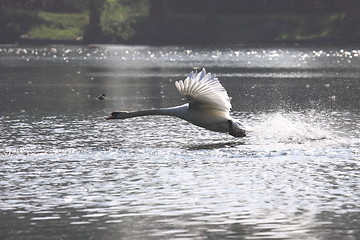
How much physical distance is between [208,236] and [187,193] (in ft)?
10.6

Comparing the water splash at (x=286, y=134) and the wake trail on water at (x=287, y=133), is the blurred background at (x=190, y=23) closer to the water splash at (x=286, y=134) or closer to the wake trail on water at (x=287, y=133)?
the wake trail on water at (x=287, y=133)

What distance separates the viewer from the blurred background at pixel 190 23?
400 feet

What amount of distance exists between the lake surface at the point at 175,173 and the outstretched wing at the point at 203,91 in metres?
1.06

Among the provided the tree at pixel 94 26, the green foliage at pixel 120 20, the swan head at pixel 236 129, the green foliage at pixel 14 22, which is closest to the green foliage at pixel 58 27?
the green foliage at pixel 14 22

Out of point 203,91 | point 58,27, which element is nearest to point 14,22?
point 58,27

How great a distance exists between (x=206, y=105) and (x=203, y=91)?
0.41 metres

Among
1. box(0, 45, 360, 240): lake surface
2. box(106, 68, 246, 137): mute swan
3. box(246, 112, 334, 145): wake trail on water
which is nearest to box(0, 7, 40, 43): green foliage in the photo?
box(0, 45, 360, 240): lake surface

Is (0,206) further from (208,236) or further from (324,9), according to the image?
(324,9)

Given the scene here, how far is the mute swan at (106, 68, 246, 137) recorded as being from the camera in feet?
71.4

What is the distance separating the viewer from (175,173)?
1905cm

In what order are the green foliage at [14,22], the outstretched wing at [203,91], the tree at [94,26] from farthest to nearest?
the green foliage at [14,22], the tree at [94,26], the outstretched wing at [203,91]

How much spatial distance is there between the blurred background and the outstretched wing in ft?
327

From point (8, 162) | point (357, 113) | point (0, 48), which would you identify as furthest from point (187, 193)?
point (0, 48)

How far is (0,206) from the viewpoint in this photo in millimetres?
16156
